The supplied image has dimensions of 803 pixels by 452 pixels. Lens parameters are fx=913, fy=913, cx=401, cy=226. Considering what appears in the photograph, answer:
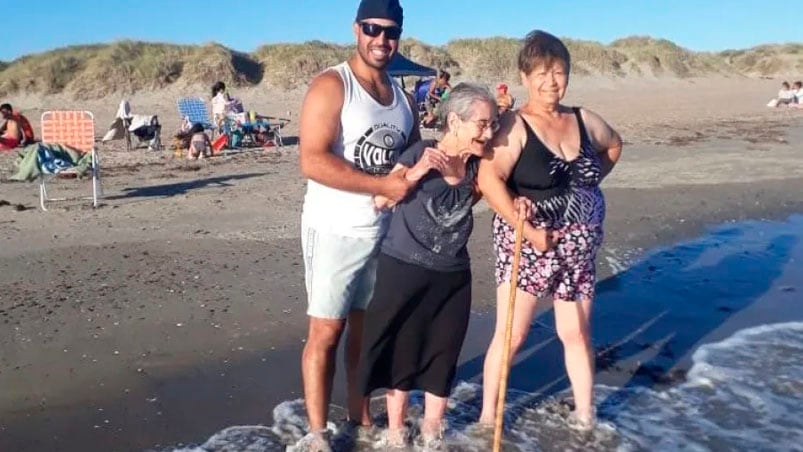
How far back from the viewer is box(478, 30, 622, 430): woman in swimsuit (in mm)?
4012

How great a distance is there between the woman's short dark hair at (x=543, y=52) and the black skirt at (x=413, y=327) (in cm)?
98

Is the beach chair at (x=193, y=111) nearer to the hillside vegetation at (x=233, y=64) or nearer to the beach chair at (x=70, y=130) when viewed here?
the beach chair at (x=70, y=130)

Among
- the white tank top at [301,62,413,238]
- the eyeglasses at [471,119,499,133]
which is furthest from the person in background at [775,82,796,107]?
the white tank top at [301,62,413,238]

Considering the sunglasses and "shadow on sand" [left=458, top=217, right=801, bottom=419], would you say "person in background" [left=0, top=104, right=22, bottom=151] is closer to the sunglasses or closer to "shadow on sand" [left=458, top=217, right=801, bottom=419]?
"shadow on sand" [left=458, top=217, right=801, bottom=419]

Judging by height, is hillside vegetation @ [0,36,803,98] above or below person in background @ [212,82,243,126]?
above

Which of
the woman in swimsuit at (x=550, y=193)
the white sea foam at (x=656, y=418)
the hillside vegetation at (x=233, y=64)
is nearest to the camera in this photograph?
the woman in swimsuit at (x=550, y=193)

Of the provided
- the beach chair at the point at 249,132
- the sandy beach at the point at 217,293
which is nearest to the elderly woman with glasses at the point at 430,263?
the sandy beach at the point at 217,293

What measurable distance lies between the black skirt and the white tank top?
0.22m

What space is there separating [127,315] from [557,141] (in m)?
3.28

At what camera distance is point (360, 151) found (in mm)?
3689

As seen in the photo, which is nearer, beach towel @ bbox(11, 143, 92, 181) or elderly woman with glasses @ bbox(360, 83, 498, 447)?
elderly woman with glasses @ bbox(360, 83, 498, 447)

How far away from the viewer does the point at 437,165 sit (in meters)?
3.62

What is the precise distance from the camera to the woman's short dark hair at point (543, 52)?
4020 mm

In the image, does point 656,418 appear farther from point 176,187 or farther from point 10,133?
point 10,133
